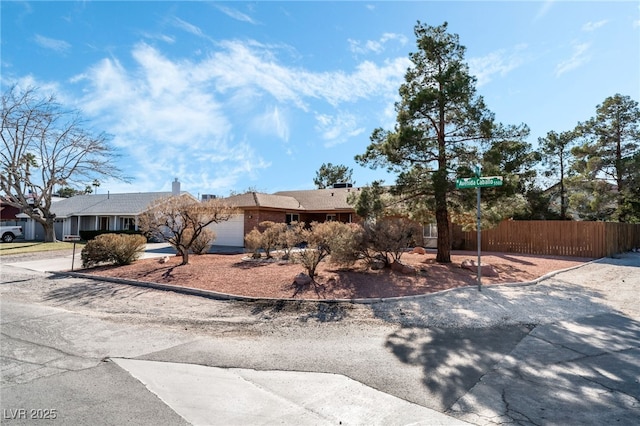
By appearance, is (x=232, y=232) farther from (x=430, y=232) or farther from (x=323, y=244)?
(x=323, y=244)

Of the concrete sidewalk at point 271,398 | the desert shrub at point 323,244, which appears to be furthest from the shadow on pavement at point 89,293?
the concrete sidewalk at point 271,398

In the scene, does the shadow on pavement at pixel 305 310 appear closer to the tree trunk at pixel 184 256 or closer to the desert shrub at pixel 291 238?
the desert shrub at pixel 291 238

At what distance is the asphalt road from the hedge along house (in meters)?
25.6

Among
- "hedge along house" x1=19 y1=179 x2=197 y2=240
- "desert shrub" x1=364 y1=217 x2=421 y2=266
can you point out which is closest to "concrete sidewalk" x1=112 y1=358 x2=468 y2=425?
"desert shrub" x1=364 y1=217 x2=421 y2=266

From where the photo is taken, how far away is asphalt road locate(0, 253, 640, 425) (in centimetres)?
364

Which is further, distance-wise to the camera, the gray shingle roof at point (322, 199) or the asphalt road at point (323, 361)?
the gray shingle roof at point (322, 199)

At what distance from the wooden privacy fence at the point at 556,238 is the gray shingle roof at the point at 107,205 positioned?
84.7 feet

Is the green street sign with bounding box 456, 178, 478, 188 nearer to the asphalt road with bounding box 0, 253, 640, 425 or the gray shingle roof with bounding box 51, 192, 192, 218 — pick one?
the asphalt road with bounding box 0, 253, 640, 425

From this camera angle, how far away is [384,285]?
376 inches

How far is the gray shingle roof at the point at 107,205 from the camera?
32281mm

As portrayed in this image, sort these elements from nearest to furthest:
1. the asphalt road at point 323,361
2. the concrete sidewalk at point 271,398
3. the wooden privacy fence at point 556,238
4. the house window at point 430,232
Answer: the concrete sidewalk at point 271,398 → the asphalt road at point 323,361 → the wooden privacy fence at point 556,238 → the house window at point 430,232

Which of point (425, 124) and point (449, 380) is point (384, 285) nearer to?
point (449, 380)

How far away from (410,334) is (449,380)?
1.88 m

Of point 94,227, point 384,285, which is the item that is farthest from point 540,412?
point 94,227
